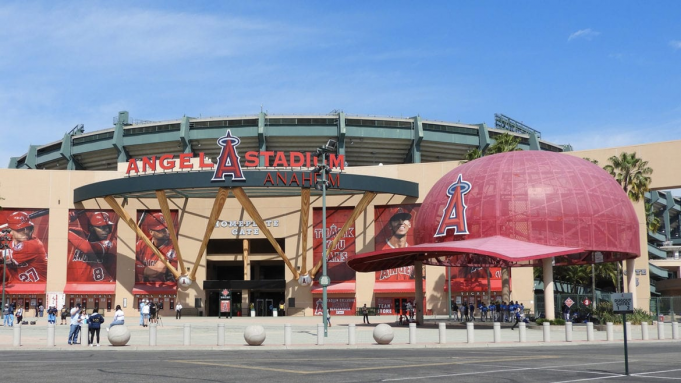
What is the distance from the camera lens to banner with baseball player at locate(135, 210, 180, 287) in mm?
68562

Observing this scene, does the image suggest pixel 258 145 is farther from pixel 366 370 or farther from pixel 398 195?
pixel 366 370

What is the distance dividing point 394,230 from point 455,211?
2397 centimetres

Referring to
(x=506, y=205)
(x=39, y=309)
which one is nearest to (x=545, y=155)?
(x=506, y=205)

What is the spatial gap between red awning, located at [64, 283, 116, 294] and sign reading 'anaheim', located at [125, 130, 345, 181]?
1053cm

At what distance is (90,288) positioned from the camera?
221ft

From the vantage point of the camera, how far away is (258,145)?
267 feet

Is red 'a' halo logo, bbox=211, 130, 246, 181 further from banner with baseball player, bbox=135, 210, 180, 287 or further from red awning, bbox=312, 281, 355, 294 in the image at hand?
red awning, bbox=312, 281, 355, 294

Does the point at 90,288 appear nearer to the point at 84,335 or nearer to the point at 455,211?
the point at 455,211

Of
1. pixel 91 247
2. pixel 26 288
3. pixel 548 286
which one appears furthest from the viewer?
pixel 91 247

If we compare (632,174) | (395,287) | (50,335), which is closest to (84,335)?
(50,335)

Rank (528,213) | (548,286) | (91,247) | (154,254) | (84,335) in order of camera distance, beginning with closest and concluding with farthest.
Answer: (84,335)
(528,213)
(548,286)
(91,247)
(154,254)

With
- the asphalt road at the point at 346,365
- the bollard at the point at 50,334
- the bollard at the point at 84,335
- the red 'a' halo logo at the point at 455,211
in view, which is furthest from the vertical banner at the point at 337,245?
the asphalt road at the point at 346,365

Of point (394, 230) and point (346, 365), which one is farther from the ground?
point (394, 230)

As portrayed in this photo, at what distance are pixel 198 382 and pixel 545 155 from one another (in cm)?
3298
